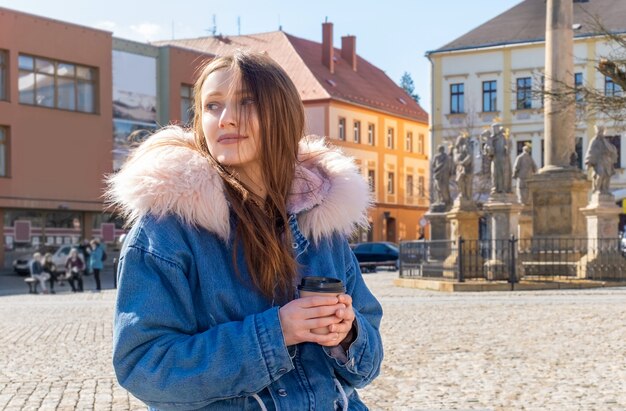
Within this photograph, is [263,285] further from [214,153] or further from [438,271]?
[438,271]

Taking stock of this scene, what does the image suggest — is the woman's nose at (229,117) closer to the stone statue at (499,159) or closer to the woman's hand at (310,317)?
the woman's hand at (310,317)

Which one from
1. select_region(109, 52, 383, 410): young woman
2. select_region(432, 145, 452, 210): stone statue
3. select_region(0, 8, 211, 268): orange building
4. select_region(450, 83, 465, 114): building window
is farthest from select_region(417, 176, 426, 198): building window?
select_region(109, 52, 383, 410): young woman

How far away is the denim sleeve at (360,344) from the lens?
255cm

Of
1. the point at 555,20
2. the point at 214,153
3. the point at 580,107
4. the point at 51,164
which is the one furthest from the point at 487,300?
the point at 51,164

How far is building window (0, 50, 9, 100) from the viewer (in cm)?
4300

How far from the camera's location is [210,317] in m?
2.46

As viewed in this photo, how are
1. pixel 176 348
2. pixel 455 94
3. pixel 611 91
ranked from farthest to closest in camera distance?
pixel 455 94 → pixel 611 91 → pixel 176 348

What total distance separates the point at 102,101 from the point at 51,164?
397cm

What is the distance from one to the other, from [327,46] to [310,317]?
69185 millimetres

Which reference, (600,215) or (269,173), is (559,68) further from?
(269,173)

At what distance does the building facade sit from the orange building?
17.9m

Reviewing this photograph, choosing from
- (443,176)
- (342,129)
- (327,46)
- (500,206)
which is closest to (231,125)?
(500,206)

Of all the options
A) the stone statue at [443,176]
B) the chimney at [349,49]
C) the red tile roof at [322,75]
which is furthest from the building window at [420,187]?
the stone statue at [443,176]

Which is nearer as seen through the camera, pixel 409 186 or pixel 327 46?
pixel 327 46
